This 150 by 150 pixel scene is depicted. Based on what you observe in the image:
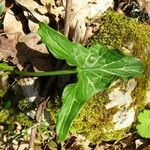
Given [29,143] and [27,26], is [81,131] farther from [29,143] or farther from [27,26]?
[27,26]

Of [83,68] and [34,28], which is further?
[34,28]

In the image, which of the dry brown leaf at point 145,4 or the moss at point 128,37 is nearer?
the moss at point 128,37

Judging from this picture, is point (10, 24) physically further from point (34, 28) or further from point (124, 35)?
point (124, 35)

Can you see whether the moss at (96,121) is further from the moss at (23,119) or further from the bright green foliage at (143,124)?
the moss at (23,119)

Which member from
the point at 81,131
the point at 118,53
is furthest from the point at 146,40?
the point at 81,131

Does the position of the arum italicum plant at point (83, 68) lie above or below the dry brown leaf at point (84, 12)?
below

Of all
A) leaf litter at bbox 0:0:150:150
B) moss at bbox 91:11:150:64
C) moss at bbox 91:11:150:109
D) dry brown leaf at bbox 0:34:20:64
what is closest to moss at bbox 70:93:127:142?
leaf litter at bbox 0:0:150:150

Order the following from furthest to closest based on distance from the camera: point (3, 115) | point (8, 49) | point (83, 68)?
point (3, 115) < point (8, 49) < point (83, 68)

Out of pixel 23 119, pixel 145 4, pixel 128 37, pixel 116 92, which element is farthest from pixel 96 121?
pixel 145 4

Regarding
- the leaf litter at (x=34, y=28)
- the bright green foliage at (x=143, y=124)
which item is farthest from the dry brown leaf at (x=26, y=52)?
the bright green foliage at (x=143, y=124)
